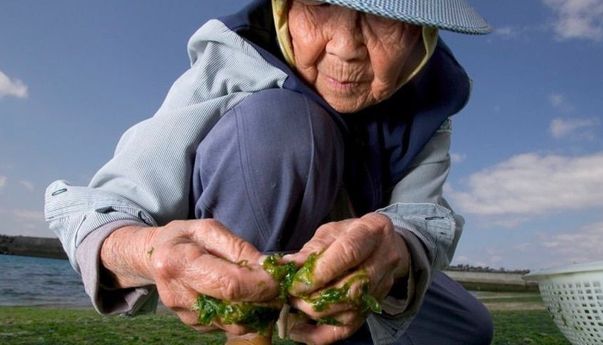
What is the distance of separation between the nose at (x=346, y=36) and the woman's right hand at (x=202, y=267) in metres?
0.66

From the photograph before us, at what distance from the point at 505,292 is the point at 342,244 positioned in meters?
8.35

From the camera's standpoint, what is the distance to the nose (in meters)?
1.58

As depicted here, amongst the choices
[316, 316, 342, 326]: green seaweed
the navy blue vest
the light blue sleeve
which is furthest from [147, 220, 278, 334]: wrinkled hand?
the navy blue vest

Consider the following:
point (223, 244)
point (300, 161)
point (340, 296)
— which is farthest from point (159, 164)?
Answer: point (340, 296)

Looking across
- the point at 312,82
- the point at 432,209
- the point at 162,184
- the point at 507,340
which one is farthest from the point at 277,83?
the point at 507,340

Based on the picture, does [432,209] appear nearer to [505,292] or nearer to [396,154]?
[396,154]

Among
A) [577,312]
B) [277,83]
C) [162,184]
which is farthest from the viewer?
[577,312]

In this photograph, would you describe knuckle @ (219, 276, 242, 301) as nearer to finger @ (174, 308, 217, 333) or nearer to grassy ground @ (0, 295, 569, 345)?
finger @ (174, 308, 217, 333)

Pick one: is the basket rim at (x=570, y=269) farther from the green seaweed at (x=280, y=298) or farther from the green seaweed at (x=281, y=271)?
the green seaweed at (x=281, y=271)

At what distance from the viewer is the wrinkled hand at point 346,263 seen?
1.16m

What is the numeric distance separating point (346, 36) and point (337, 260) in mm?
692

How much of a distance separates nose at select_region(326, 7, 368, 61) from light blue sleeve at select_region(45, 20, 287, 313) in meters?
0.25

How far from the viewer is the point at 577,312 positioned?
2836 millimetres

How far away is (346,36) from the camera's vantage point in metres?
1.59
